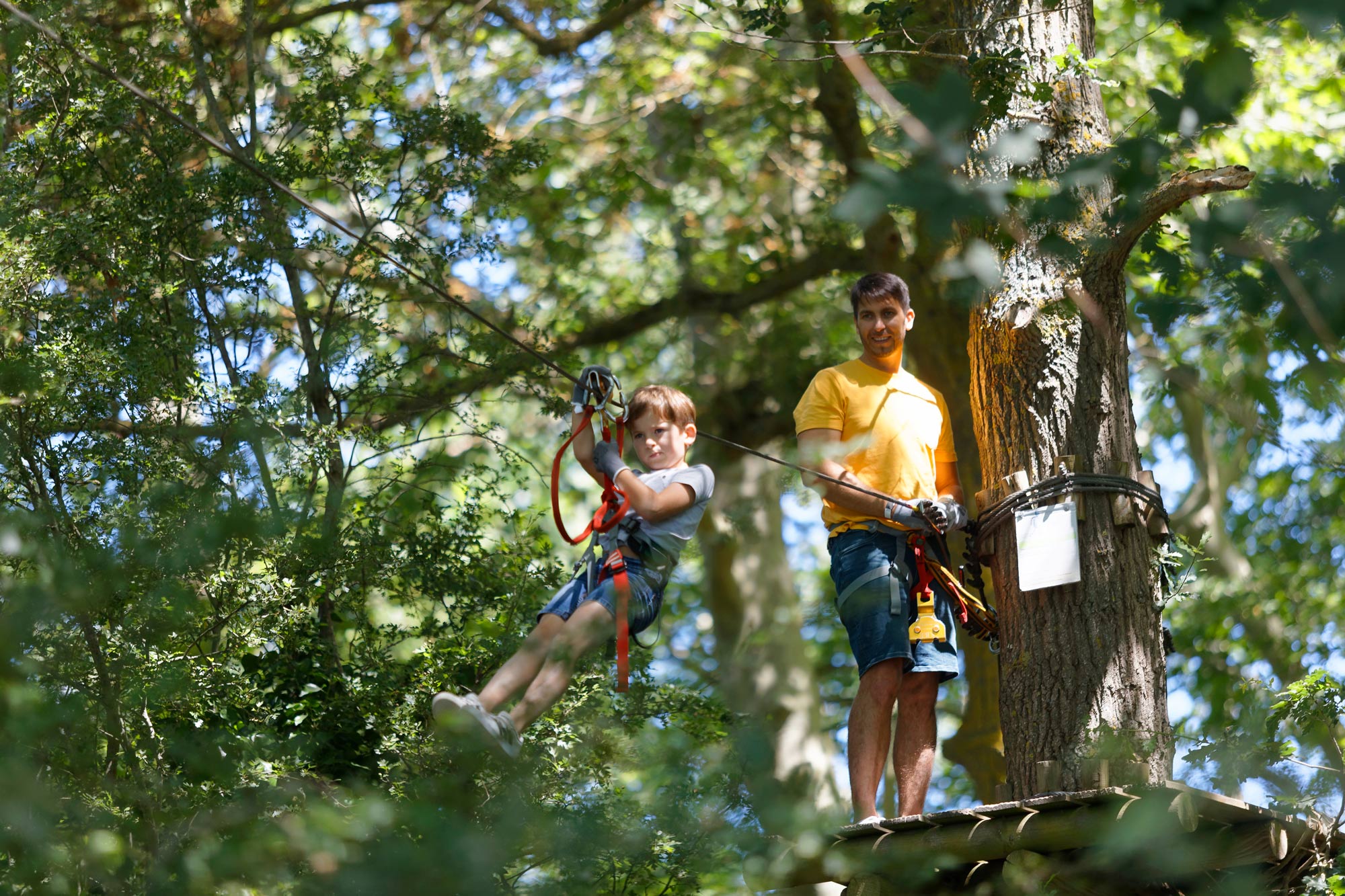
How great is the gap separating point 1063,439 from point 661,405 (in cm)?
137

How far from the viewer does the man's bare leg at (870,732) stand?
14.1 ft

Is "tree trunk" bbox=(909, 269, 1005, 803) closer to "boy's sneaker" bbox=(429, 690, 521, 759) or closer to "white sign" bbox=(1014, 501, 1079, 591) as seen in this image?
"white sign" bbox=(1014, 501, 1079, 591)

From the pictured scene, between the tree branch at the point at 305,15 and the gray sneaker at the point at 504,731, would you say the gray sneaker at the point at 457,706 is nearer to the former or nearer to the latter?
the gray sneaker at the point at 504,731

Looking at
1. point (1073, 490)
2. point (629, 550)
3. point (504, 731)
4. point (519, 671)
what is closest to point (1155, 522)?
point (1073, 490)

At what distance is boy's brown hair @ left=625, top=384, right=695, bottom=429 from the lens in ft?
15.2

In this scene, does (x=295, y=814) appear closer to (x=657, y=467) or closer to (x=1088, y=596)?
(x=657, y=467)

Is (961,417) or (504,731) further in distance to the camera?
(961,417)

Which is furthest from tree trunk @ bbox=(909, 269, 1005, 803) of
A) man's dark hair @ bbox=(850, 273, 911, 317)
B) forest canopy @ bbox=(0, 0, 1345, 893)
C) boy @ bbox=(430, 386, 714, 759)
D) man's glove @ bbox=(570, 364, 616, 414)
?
man's glove @ bbox=(570, 364, 616, 414)

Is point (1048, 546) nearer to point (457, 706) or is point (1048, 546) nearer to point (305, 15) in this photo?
point (457, 706)

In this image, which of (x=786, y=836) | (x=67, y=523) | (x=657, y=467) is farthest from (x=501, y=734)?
(x=67, y=523)

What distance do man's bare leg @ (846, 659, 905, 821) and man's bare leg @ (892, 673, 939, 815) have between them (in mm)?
74

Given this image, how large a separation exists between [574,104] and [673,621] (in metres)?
5.25

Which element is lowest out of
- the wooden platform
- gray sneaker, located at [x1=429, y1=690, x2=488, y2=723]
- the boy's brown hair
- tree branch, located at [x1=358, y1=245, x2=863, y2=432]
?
the wooden platform

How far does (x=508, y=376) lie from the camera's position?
643 centimetres
